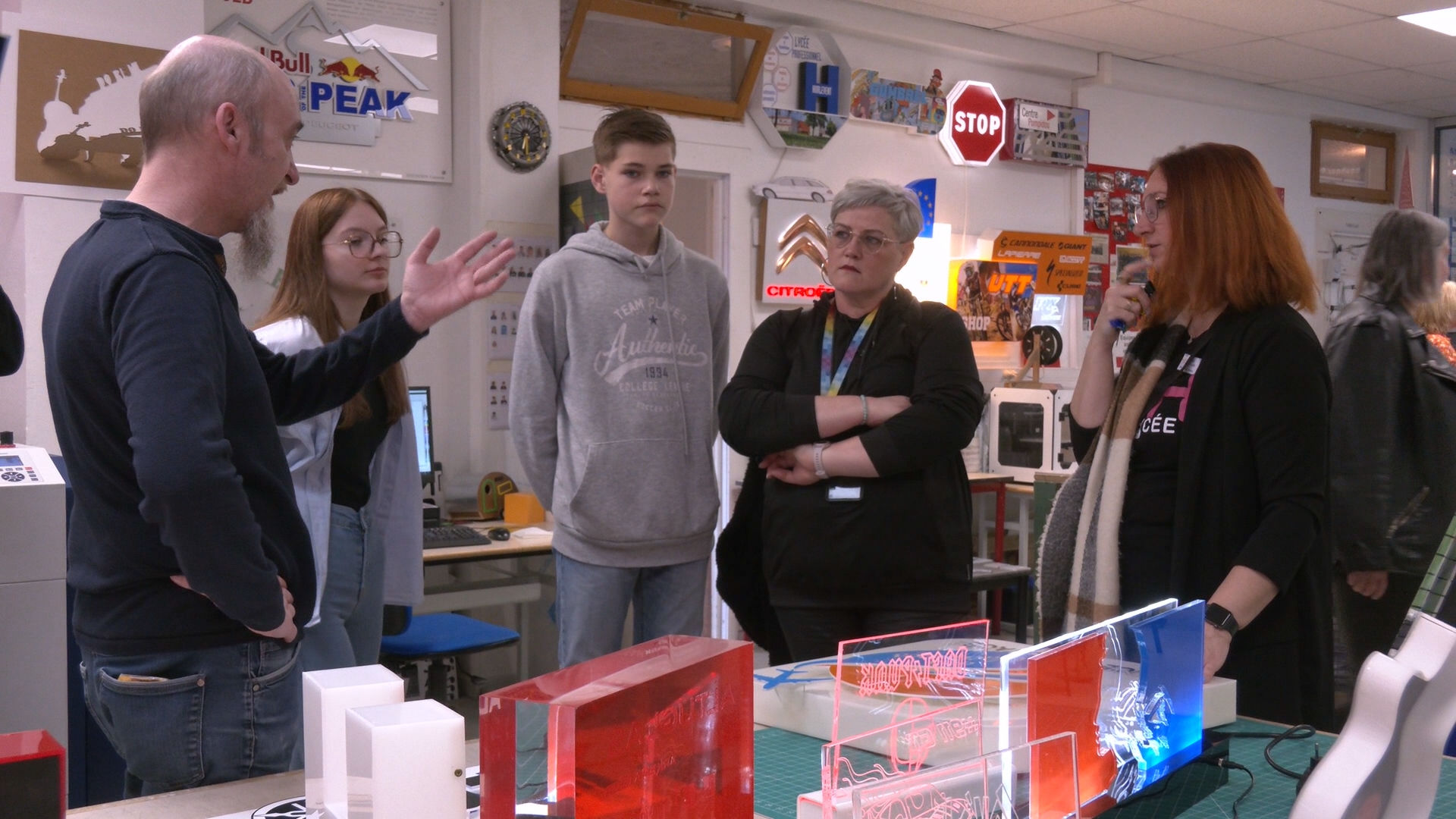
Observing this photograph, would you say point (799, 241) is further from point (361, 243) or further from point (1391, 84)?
A: point (1391, 84)

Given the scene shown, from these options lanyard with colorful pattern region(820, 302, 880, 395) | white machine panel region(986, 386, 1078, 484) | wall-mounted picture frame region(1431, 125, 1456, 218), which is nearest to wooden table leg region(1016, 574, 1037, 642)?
white machine panel region(986, 386, 1078, 484)

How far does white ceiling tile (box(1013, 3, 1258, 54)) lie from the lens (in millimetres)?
5984

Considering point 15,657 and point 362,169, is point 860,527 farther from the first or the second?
point 362,169

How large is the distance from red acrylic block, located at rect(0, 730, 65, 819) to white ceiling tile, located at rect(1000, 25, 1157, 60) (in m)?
6.08

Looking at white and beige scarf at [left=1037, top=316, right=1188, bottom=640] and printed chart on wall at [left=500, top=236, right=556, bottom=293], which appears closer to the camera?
white and beige scarf at [left=1037, top=316, right=1188, bottom=640]

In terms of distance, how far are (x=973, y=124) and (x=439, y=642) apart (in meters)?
4.23

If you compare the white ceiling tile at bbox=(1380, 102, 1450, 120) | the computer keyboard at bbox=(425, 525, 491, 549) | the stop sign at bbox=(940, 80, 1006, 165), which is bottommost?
the computer keyboard at bbox=(425, 525, 491, 549)

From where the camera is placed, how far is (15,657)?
2.51m

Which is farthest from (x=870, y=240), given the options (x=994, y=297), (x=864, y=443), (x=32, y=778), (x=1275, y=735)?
(x=994, y=297)

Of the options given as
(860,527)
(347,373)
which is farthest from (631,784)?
(860,527)

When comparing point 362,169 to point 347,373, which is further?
point 362,169

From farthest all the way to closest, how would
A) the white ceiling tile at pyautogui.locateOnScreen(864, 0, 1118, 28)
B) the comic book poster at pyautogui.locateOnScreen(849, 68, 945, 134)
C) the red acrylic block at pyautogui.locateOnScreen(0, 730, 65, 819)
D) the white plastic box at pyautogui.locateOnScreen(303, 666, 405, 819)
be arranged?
the comic book poster at pyautogui.locateOnScreen(849, 68, 945, 134)
the white ceiling tile at pyautogui.locateOnScreen(864, 0, 1118, 28)
the white plastic box at pyautogui.locateOnScreen(303, 666, 405, 819)
the red acrylic block at pyautogui.locateOnScreen(0, 730, 65, 819)

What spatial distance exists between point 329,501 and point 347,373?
0.52m

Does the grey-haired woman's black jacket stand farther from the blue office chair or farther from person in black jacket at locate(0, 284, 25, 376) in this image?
person in black jacket at locate(0, 284, 25, 376)
